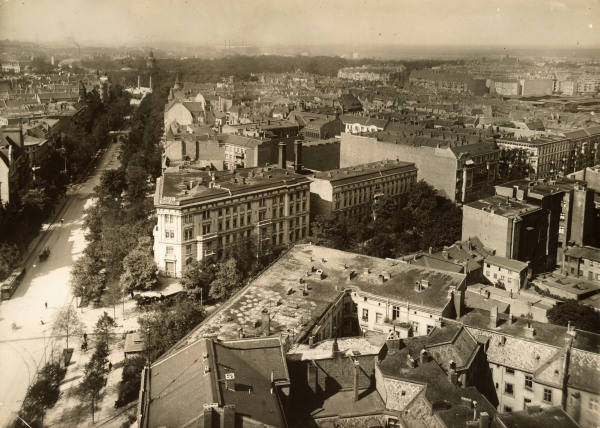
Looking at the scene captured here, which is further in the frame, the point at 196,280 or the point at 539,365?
the point at 196,280

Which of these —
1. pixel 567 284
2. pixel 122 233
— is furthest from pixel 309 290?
pixel 567 284

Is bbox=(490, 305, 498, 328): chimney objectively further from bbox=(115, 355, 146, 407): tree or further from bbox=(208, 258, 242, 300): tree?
bbox=(208, 258, 242, 300): tree

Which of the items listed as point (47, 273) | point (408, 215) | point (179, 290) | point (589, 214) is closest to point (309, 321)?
point (179, 290)

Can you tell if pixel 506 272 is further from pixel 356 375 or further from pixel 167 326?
pixel 167 326

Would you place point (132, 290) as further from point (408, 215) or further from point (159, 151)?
point (159, 151)

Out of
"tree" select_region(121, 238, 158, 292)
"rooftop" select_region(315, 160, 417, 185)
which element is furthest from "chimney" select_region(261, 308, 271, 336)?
"rooftop" select_region(315, 160, 417, 185)
